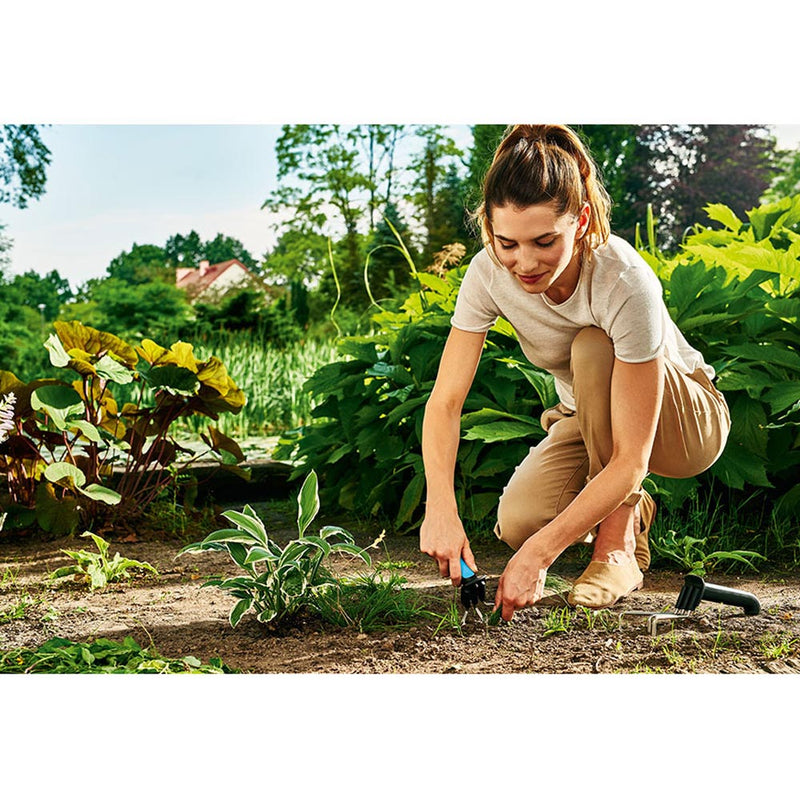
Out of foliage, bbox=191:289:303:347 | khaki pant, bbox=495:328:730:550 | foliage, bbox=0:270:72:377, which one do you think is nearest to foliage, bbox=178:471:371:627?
khaki pant, bbox=495:328:730:550

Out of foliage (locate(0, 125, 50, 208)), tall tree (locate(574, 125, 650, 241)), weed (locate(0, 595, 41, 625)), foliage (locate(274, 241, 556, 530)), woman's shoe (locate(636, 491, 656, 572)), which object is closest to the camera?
weed (locate(0, 595, 41, 625))

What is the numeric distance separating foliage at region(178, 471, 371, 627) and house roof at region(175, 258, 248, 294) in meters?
6.11

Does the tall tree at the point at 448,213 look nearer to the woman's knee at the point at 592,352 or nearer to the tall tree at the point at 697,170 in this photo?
the tall tree at the point at 697,170

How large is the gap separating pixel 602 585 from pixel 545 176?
949 mm

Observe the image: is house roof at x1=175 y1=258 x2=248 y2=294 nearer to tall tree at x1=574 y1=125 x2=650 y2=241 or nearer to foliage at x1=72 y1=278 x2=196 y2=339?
foliage at x1=72 y1=278 x2=196 y2=339

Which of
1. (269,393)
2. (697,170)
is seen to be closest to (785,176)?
(697,170)

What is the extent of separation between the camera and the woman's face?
69.2 inches

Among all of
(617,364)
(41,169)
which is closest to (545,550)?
(617,364)

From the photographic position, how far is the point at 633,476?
5.81ft

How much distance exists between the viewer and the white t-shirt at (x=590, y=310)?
182 cm

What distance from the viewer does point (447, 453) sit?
1.97 metres

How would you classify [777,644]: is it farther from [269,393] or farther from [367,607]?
[269,393]

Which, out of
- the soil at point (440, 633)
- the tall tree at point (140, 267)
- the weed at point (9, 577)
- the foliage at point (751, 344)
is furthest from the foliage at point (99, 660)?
the tall tree at point (140, 267)
